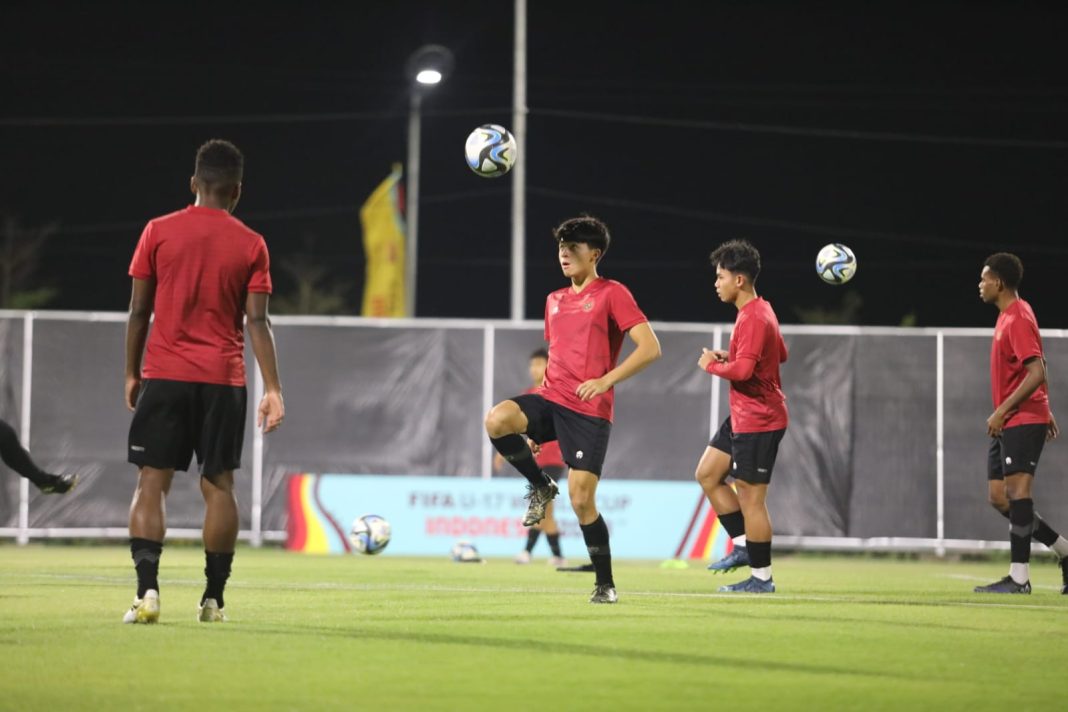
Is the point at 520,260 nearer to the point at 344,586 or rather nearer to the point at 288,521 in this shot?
the point at 288,521

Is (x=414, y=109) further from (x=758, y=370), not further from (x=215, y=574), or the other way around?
(x=215, y=574)

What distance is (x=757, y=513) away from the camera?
36.8 feet

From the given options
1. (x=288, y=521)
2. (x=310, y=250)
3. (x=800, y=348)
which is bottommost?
(x=288, y=521)

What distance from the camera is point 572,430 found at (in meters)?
10.0

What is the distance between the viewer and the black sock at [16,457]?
11.9 metres

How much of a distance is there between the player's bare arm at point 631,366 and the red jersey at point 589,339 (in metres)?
0.10

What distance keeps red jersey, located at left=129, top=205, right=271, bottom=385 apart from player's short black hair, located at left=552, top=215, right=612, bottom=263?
8.26 feet

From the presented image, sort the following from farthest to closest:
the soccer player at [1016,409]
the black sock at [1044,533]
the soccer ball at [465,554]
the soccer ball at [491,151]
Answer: the soccer ball at [465,554]
the soccer ball at [491,151]
the black sock at [1044,533]
the soccer player at [1016,409]

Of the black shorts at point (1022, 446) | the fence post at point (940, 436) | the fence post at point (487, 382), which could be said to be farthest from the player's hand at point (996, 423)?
the fence post at point (487, 382)

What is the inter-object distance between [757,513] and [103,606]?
175 inches

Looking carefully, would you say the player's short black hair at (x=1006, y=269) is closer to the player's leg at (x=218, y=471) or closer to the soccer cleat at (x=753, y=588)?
the soccer cleat at (x=753, y=588)

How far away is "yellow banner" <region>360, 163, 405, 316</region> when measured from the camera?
27.4m

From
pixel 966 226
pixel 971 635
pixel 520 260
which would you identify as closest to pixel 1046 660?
pixel 971 635

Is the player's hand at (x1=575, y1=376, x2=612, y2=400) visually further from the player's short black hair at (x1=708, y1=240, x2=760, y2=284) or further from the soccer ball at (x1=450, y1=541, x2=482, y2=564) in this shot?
the soccer ball at (x1=450, y1=541, x2=482, y2=564)
